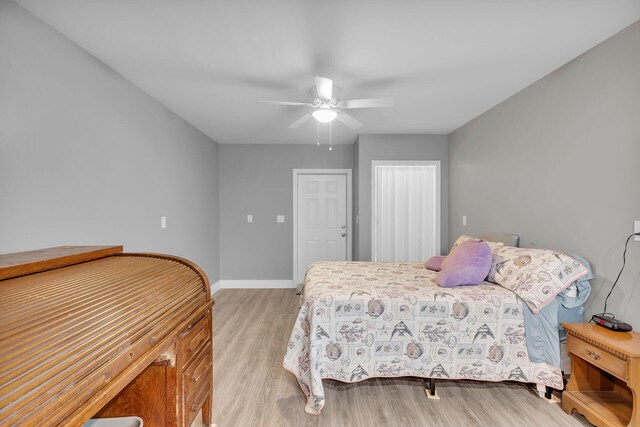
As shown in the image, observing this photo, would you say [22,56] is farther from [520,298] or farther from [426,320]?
[520,298]

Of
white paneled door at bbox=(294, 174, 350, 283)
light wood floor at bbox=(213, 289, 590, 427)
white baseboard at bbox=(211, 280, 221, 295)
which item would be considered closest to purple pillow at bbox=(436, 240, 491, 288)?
light wood floor at bbox=(213, 289, 590, 427)

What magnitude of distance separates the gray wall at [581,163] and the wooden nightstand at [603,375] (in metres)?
0.35

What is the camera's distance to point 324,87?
2197mm

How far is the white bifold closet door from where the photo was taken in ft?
14.1

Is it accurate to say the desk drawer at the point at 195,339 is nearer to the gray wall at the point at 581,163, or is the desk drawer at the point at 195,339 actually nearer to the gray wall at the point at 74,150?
the gray wall at the point at 74,150

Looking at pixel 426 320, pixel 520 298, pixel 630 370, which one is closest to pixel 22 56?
pixel 426 320

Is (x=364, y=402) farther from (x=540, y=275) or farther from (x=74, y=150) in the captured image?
(x=74, y=150)

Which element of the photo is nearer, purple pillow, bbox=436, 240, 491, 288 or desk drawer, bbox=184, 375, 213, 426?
desk drawer, bbox=184, 375, 213, 426

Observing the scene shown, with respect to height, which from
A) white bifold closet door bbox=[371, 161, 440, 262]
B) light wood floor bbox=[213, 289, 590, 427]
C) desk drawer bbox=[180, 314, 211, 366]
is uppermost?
white bifold closet door bbox=[371, 161, 440, 262]

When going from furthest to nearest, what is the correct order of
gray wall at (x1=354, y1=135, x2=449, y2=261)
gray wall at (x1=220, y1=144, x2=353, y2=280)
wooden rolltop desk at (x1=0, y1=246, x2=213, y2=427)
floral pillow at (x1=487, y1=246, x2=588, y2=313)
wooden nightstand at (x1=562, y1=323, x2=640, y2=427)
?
gray wall at (x1=220, y1=144, x2=353, y2=280)
gray wall at (x1=354, y1=135, x2=449, y2=261)
floral pillow at (x1=487, y1=246, x2=588, y2=313)
wooden nightstand at (x1=562, y1=323, x2=640, y2=427)
wooden rolltop desk at (x1=0, y1=246, x2=213, y2=427)

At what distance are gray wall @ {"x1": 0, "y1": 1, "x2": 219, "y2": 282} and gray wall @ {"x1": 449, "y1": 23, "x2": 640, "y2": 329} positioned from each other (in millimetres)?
3586

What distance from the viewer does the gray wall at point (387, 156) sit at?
166 inches

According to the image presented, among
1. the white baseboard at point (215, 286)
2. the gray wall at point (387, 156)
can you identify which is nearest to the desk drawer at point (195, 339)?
the gray wall at point (387, 156)

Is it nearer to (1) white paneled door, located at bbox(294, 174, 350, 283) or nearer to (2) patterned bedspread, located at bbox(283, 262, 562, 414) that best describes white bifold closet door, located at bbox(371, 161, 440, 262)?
(1) white paneled door, located at bbox(294, 174, 350, 283)
